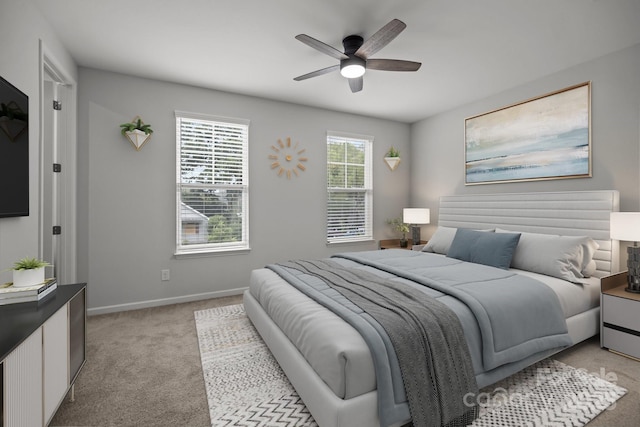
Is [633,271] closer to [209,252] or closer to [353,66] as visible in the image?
[353,66]

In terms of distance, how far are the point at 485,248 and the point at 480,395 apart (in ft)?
5.11

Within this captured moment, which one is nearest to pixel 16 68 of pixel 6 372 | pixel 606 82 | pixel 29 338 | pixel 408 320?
pixel 29 338

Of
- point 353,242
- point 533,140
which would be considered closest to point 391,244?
point 353,242

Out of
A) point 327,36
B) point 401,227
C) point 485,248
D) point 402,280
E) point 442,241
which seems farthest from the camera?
point 401,227

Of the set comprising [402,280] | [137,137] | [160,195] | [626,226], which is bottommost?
[402,280]

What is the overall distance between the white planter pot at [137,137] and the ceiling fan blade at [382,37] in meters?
2.51

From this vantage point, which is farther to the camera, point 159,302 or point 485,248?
point 159,302

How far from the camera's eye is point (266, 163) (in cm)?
422

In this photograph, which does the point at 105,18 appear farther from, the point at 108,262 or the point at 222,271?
the point at 222,271

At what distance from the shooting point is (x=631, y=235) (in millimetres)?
2465

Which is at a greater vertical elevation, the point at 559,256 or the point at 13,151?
the point at 13,151

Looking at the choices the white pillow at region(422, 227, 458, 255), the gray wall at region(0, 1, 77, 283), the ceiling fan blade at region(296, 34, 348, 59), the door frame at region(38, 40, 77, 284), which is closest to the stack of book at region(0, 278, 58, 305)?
the gray wall at region(0, 1, 77, 283)

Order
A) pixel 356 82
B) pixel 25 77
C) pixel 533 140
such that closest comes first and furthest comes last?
pixel 25 77
pixel 356 82
pixel 533 140

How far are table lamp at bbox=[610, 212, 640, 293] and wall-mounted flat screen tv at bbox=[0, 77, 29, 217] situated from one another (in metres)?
4.47
